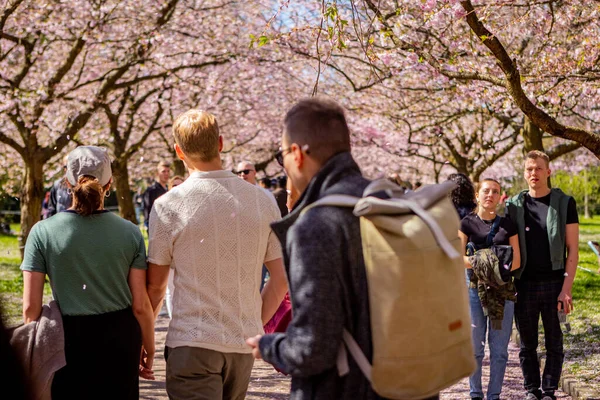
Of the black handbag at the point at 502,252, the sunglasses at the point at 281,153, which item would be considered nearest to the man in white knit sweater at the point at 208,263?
the sunglasses at the point at 281,153

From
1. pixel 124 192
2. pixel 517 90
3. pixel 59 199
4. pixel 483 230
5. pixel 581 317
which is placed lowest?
pixel 581 317

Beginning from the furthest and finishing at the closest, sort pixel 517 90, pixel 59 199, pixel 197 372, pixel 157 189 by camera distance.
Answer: pixel 157 189
pixel 59 199
pixel 517 90
pixel 197 372

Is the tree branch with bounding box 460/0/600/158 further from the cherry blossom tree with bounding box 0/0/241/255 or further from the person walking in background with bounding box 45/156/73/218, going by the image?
the cherry blossom tree with bounding box 0/0/241/255

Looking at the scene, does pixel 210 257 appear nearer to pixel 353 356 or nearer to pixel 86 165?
pixel 86 165

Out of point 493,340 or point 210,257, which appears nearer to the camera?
point 210,257

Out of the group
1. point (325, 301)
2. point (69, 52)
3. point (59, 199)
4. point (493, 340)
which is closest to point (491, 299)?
point (493, 340)

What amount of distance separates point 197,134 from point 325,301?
1.53 m

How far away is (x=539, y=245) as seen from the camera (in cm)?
655

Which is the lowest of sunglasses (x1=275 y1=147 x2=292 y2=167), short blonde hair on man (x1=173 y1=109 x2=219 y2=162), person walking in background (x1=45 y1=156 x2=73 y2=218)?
sunglasses (x1=275 y1=147 x2=292 y2=167)

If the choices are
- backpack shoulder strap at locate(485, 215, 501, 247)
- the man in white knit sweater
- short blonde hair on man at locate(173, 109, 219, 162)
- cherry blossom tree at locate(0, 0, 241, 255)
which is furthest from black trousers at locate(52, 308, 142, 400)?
cherry blossom tree at locate(0, 0, 241, 255)

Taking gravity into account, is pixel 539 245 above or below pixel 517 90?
below

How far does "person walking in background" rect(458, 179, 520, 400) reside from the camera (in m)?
6.44

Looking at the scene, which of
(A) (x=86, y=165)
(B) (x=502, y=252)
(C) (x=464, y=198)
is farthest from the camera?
(C) (x=464, y=198)

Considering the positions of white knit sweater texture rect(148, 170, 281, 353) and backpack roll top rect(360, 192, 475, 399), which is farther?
white knit sweater texture rect(148, 170, 281, 353)
